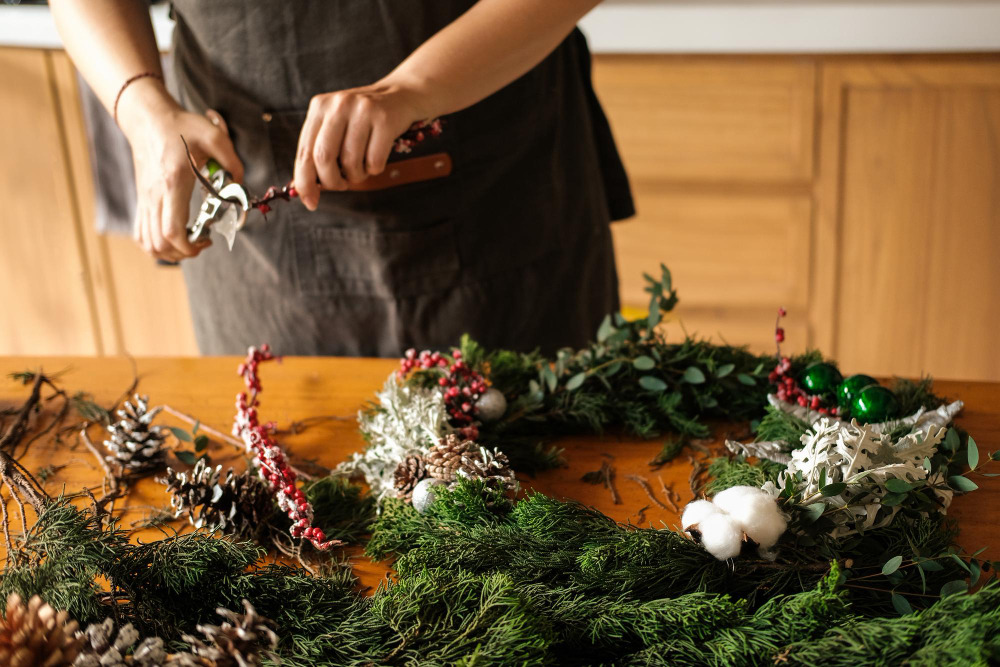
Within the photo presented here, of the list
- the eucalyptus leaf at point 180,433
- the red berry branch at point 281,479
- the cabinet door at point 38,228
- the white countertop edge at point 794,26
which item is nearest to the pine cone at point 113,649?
the red berry branch at point 281,479

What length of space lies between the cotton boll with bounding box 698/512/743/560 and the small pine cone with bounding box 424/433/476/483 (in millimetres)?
173

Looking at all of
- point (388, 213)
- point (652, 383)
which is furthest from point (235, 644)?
point (388, 213)

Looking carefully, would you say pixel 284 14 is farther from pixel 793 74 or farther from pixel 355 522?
pixel 793 74

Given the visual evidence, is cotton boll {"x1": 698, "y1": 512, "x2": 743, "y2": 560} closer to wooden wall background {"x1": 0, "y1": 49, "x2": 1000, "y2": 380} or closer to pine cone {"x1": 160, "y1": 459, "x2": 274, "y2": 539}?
pine cone {"x1": 160, "y1": 459, "x2": 274, "y2": 539}

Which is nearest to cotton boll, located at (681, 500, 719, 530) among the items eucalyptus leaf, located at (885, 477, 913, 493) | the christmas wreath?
the christmas wreath

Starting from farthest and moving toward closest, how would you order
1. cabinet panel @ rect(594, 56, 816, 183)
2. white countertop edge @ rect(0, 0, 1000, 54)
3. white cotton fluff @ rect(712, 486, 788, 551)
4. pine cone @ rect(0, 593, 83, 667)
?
1. cabinet panel @ rect(594, 56, 816, 183)
2. white countertop edge @ rect(0, 0, 1000, 54)
3. white cotton fluff @ rect(712, 486, 788, 551)
4. pine cone @ rect(0, 593, 83, 667)

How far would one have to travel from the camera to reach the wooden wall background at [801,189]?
67.9 inches

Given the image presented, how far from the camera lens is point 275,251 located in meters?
1.00

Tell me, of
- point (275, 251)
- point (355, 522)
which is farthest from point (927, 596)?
point (275, 251)

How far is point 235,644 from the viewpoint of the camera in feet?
1.35

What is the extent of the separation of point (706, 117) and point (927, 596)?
1463 millimetres

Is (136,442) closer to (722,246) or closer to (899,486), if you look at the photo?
(899,486)

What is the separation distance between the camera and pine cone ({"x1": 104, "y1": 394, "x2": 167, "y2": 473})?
2.20 feet

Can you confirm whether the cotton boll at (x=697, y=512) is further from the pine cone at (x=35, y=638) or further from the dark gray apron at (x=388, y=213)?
the dark gray apron at (x=388, y=213)
